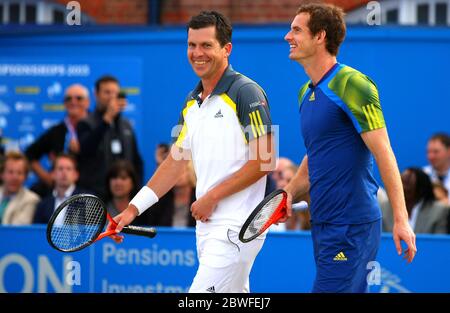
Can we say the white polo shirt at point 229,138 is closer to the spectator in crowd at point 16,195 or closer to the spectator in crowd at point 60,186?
the spectator in crowd at point 60,186

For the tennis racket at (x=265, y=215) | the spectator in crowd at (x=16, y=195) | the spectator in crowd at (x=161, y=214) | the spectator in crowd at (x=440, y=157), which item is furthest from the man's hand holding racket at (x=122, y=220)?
the spectator in crowd at (x=440, y=157)

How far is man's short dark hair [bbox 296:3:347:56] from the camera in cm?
610

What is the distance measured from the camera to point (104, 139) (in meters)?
10.8

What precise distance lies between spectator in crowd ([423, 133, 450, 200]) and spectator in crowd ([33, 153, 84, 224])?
324cm

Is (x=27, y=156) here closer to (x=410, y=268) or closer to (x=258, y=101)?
(x=410, y=268)

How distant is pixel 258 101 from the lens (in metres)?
6.22

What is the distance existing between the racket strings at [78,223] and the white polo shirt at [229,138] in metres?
0.59

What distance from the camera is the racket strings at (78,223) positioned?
6258 millimetres

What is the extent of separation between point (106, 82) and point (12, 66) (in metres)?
1.18

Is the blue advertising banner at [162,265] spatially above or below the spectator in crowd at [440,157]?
below

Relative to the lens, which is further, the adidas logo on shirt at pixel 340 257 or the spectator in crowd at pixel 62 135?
the spectator in crowd at pixel 62 135

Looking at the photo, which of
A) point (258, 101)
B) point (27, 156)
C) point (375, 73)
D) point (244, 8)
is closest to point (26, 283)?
point (27, 156)

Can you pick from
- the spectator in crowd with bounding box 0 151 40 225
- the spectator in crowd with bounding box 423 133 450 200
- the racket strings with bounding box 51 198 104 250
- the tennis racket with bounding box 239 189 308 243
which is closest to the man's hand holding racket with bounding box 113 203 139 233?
the racket strings with bounding box 51 198 104 250
